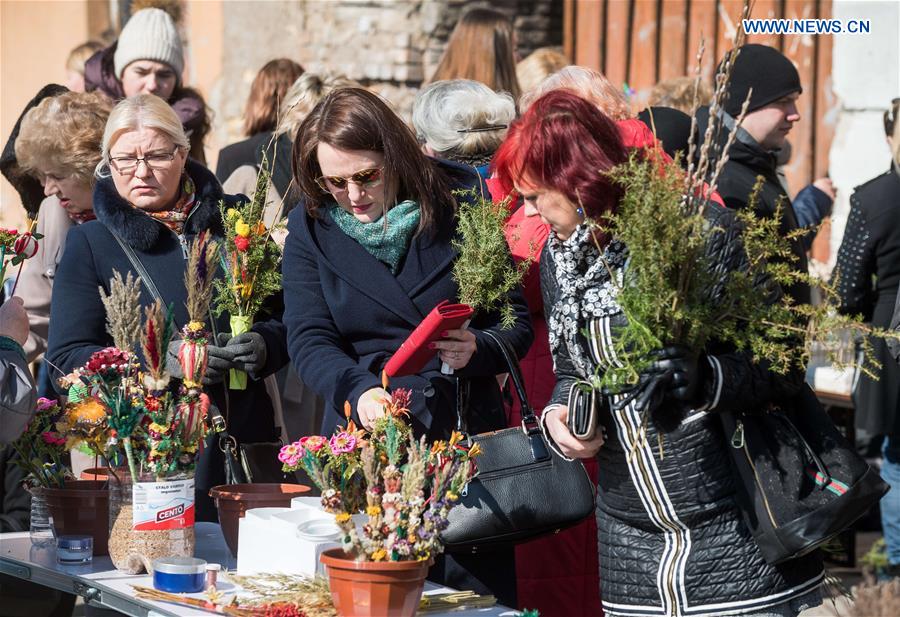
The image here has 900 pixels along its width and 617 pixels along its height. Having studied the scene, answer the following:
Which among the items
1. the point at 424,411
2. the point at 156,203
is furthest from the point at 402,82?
the point at 424,411

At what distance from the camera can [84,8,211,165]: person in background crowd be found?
561 cm

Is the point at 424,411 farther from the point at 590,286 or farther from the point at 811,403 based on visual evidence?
the point at 811,403

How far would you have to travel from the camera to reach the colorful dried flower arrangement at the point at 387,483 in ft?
8.16

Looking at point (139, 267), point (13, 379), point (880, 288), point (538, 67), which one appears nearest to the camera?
point (13, 379)

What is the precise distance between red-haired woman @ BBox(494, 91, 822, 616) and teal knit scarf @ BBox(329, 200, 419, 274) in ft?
1.74

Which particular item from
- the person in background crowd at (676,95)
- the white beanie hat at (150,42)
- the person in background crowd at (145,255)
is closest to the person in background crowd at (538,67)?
the person in background crowd at (676,95)

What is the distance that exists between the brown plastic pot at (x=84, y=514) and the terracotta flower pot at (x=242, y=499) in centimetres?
27

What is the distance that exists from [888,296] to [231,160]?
8.94ft

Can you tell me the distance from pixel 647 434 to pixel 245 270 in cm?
138

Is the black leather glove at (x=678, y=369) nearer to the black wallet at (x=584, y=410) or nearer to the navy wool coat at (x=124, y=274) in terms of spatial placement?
the black wallet at (x=584, y=410)

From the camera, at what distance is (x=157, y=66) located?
5750mm

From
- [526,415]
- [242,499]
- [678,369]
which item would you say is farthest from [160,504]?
[678,369]

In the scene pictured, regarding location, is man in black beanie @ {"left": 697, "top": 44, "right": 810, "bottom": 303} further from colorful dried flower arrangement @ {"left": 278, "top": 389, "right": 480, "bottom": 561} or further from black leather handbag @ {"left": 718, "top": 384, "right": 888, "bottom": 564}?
colorful dried flower arrangement @ {"left": 278, "top": 389, "right": 480, "bottom": 561}

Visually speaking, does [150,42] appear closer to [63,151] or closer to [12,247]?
[63,151]
